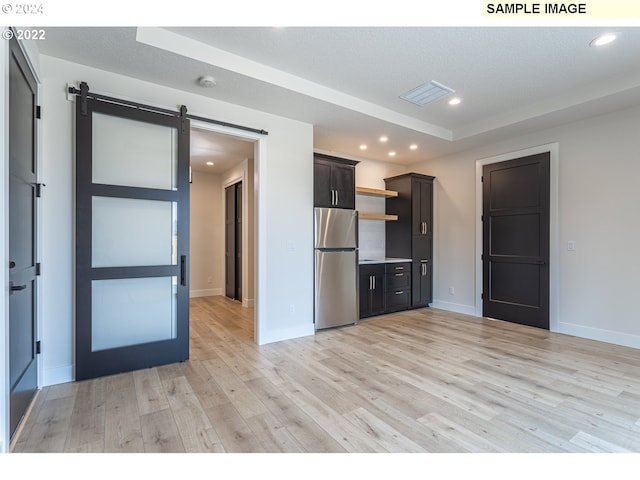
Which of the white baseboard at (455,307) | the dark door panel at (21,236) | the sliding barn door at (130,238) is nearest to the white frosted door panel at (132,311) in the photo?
the sliding barn door at (130,238)

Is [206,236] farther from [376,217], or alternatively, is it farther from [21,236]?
[21,236]

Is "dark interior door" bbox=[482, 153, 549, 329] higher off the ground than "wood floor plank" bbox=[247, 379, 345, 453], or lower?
higher

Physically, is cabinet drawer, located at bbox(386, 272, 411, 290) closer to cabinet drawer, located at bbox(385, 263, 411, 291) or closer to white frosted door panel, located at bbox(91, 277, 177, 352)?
cabinet drawer, located at bbox(385, 263, 411, 291)

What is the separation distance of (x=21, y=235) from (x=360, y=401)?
8.50 ft

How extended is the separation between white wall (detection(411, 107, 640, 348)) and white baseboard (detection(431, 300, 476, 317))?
1175 millimetres

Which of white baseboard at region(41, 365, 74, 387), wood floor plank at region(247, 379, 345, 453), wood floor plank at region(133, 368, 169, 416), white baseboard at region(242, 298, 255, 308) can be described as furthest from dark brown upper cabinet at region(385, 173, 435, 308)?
white baseboard at region(41, 365, 74, 387)

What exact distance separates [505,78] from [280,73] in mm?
2264

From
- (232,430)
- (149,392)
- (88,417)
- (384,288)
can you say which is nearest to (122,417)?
(88,417)

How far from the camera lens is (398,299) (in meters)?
5.01

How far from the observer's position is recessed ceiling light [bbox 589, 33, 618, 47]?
240 cm

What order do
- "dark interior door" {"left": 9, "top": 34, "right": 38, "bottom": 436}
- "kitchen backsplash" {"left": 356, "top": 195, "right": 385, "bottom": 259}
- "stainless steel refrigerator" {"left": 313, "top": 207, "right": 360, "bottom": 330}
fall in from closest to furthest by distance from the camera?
"dark interior door" {"left": 9, "top": 34, "right": 38, "bottom": 436}, "stainless steel refrigerator" {"left": 313, "top": 207, "right": 360, "bottom": 330}, "kitchen backsplash" {"left": 356, "top": 195, "right": 385, "bottom": 259}

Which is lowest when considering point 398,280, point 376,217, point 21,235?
point 398,280

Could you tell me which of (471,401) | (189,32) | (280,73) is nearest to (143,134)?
(189,32)

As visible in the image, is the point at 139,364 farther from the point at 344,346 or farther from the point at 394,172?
the point at 394,172
